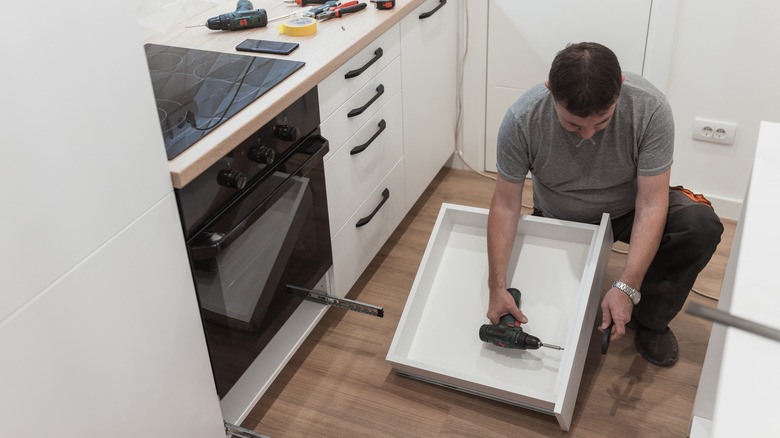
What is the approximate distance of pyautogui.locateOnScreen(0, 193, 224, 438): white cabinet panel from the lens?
109cm

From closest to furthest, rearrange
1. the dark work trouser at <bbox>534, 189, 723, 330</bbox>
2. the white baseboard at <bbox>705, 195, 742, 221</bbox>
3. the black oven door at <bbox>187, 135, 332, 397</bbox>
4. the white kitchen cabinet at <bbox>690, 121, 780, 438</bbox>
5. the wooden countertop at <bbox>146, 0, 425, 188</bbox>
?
the white kitchen cabinet at <bbox>690, 121, 780, 438</bbox> → the wooden countertop at <bbox>146, 0, 425, 188</bbox> → the black oven door at <bbox>187, 135, 332, 397</bbox> → the dark work trouser at <bbox>534, 189, 723, 330</bbox> → the white baseboard at <bbox>705, 195, 742, 221</bbox>

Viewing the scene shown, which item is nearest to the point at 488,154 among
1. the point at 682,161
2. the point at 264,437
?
the point at 682,161

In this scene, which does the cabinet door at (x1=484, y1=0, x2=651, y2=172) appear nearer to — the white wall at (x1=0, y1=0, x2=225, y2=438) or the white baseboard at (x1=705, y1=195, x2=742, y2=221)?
the white baseboard at (x1=705, y1=195, x2=742, y2=221)

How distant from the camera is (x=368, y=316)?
2195 mm

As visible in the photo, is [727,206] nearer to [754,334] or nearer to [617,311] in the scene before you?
[617,311]

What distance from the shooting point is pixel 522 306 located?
6.03 ft

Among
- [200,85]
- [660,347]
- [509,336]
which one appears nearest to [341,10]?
[200,85]

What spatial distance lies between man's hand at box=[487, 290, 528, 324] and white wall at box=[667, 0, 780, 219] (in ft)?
3.62

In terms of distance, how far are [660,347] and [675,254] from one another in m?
0.30

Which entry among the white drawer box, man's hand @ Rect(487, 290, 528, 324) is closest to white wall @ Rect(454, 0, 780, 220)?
the white drawer box

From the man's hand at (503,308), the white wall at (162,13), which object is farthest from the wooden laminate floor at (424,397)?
the white wall at (162,13)

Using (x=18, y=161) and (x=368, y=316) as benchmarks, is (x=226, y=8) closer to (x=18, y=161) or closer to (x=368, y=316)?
(x=368, y=316)

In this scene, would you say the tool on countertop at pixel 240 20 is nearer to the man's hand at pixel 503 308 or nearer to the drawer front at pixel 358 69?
the drawer front at pixel 358 69

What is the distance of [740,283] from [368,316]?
1.28 meters
